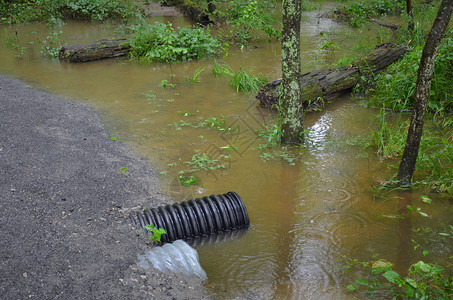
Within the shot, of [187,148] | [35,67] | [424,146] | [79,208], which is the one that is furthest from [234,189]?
[35,67]

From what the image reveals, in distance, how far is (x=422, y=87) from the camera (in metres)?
4.93

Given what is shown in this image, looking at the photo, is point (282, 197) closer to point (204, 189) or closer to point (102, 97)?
point (204, 189)

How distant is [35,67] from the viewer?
415 inches

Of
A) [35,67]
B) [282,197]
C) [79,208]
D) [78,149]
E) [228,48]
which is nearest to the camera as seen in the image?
[79,208]

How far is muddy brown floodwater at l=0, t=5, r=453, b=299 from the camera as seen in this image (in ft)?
13.7

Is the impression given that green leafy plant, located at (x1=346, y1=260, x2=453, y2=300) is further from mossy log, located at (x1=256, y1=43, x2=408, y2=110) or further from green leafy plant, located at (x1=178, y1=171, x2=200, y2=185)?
mossy log, located at (x1=256, y1=43, x2=408, y2=110)

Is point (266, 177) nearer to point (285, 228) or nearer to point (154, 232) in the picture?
point (285, 228)

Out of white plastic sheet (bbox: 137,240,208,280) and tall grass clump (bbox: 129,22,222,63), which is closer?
white plastic sheet (bbox: 137,240,208,280)

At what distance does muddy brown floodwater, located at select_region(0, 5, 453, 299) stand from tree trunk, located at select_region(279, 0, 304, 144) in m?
0.38

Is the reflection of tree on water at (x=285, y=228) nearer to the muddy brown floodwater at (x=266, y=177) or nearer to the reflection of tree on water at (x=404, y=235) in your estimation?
the muddy brown floodwater at (x=266, y=177)

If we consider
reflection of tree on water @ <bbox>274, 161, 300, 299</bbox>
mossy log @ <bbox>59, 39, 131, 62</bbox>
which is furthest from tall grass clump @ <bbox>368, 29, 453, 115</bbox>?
mossy log @ <bbox>59, 39, 131, 62</bbox>

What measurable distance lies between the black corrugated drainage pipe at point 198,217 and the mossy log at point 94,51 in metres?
7.69

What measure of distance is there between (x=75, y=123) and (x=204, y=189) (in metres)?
2.80

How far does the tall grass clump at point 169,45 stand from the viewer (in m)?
11.1
